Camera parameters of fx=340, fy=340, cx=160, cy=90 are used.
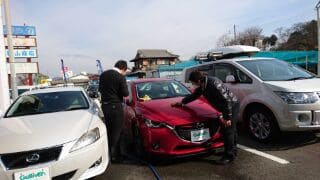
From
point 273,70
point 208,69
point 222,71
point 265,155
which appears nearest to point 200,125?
point 265,155

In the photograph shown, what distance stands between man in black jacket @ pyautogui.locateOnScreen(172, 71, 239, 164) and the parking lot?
239mm

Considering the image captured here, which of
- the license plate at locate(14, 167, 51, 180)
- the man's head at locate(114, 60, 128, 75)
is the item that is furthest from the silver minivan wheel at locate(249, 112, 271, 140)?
the license plate at locate(14, 167, 51, 180)

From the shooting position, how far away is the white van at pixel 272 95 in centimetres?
560

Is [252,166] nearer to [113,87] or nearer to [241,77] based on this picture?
[241,77]

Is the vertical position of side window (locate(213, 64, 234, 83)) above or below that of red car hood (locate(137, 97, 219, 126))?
above

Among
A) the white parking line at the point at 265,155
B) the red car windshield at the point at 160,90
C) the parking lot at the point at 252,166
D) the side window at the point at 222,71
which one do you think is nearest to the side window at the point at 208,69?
the side window at the point at 222,71

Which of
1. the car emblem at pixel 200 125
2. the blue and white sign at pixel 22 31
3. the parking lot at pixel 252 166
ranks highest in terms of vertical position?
the blue and white sign at pixel 22 31

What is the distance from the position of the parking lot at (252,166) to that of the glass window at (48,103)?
135 centimetres

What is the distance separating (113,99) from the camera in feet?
18.7

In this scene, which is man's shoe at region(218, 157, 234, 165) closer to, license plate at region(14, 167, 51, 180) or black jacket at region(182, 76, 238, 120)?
black jacket at region(182, 76, 238, 120)

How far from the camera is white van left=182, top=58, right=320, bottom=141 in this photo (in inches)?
220

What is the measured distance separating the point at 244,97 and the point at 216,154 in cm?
153

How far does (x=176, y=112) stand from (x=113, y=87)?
1.16 meters

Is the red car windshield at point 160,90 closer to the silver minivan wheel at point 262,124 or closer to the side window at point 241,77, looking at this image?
the side window at point 241,77
